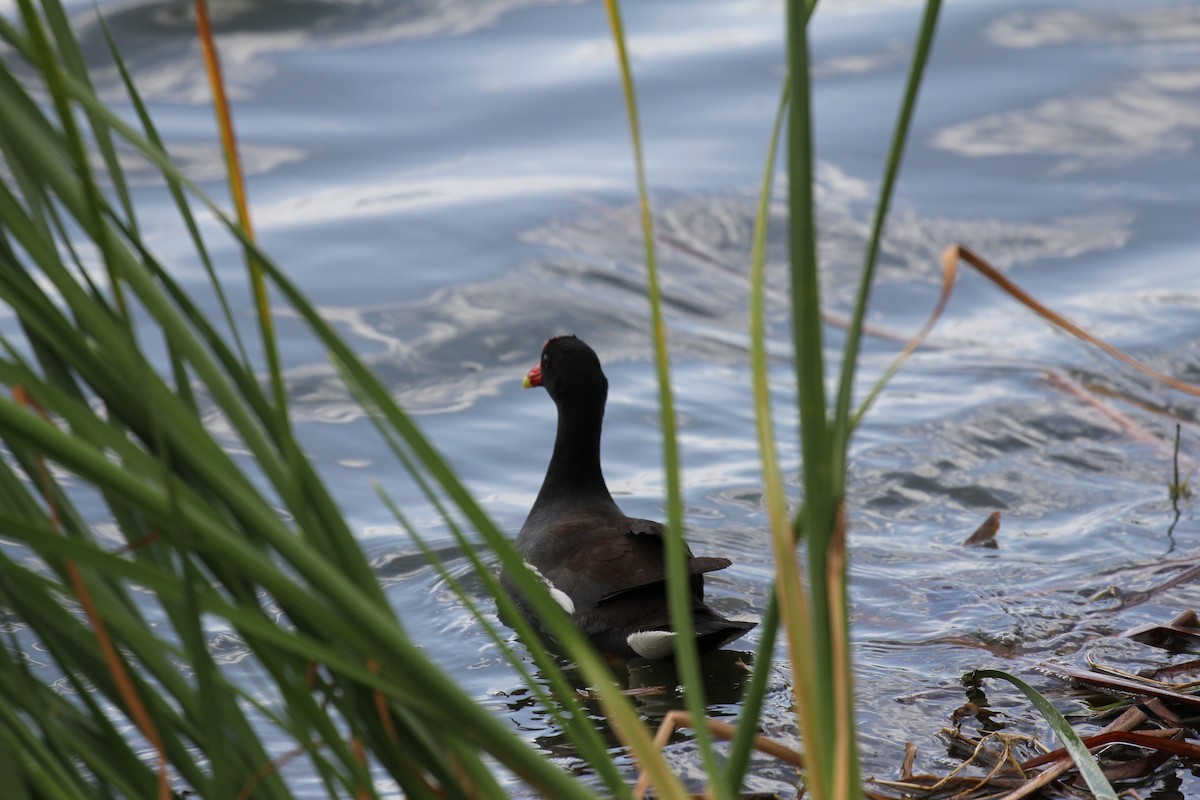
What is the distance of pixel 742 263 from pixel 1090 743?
18.0ft

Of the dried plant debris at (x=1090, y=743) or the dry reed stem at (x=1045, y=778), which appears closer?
the dry reed stem at (x=1045, y=778)

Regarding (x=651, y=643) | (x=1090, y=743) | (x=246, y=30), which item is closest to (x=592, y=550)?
(x=651, y=643)

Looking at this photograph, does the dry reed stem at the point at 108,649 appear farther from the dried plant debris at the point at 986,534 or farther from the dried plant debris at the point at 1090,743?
the dried plant debris at the point at 986,534

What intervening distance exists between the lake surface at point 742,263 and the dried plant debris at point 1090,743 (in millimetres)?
69

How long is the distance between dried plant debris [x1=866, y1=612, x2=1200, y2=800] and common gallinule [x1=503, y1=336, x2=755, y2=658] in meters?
0.84

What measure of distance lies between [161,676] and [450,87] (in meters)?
8.92

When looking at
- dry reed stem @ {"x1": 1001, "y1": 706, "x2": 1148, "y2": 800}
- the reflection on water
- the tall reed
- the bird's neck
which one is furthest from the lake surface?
the tall reed

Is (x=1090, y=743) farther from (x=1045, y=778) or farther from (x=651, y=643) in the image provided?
(x=651, y=643)

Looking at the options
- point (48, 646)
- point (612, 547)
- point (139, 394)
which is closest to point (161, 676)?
point (48, 646)

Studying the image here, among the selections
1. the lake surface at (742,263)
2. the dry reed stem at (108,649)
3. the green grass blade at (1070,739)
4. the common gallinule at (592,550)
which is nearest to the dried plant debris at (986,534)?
the lake surface at (742,263)

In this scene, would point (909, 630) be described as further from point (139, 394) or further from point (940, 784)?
point (139, 394)

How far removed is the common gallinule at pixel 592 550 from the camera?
3895mm

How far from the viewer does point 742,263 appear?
7922 millimetres

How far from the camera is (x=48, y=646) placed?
140 cm
